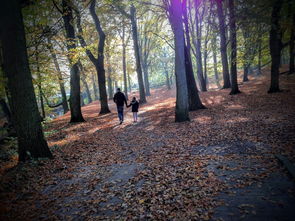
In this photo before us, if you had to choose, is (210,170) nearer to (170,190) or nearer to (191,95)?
(170,190)

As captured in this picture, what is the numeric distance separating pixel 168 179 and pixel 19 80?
5.74 metres

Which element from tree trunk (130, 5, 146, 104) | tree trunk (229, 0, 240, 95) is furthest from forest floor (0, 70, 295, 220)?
tree trunk (130, 5, 146, 104)

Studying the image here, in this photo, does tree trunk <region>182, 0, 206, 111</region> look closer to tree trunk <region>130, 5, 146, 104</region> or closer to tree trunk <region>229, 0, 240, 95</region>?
tree trunk <region>229, 0, 240, 95</region>

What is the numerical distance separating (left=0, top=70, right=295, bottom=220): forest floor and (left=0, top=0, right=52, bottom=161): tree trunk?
0.83 m

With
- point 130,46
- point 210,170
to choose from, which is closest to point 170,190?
point 210,170

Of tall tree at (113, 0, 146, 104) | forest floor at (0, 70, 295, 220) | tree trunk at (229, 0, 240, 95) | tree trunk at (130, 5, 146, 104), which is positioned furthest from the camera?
tree trunk at (130, 5, 146, 104)

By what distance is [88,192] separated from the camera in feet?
14.4

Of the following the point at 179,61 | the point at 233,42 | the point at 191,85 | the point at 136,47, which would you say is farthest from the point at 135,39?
the point at 179,61

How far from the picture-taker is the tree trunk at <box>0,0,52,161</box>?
5.39m

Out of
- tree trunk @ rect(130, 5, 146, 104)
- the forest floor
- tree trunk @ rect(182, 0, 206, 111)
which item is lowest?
the forest floor

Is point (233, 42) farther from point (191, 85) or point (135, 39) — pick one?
point (135, 39)

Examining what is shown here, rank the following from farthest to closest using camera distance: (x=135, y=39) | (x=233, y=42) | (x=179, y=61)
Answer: (x=135, y=39), (x=233, y=42), (x=179, y=61)

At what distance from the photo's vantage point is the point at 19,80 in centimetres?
557

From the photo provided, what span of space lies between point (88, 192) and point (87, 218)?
101cm
